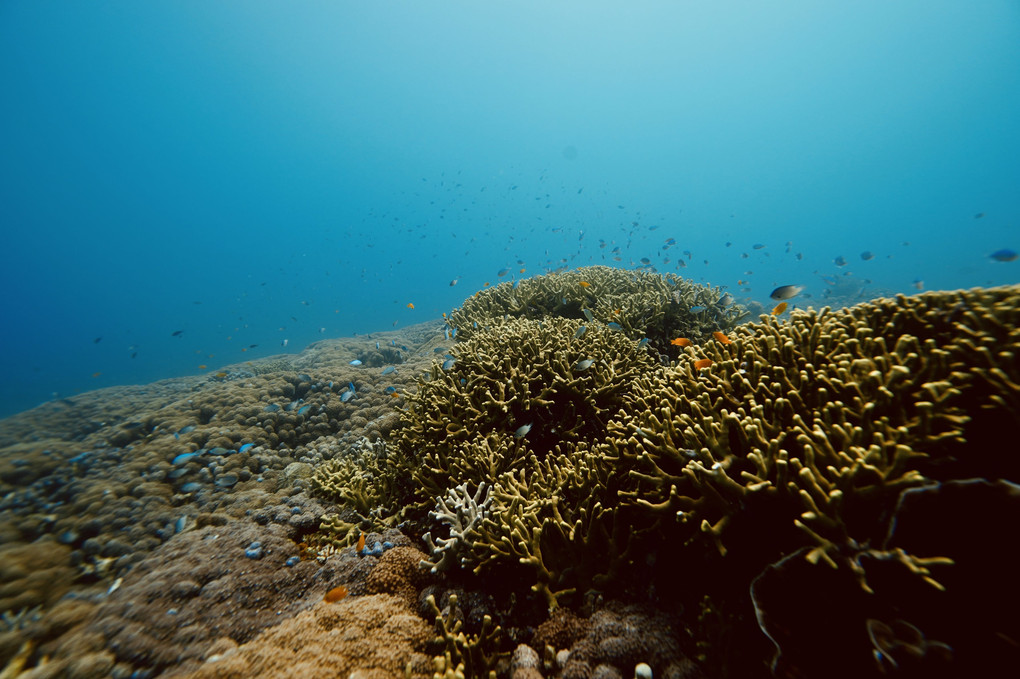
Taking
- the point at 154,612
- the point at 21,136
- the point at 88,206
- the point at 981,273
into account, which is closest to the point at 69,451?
the point at 154,612

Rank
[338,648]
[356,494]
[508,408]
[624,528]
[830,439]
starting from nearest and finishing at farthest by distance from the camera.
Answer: [830,439] < [338,648] < [624,528] < [508,408] < [356,494]

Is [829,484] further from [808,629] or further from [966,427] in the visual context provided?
[966,427]

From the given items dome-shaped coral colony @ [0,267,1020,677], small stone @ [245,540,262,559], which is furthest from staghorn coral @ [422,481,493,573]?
small stone @ [245,540,262,559]

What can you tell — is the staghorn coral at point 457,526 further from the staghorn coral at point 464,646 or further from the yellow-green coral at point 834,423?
the yellow-green coral at point 834,423

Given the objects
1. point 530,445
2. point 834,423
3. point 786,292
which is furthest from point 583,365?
point 786,292

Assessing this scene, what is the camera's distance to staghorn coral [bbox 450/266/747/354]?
21.2ft

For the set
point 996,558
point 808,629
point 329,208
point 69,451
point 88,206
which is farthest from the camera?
point 329,208

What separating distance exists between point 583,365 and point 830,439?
7.78ft

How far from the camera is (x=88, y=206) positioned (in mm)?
134375

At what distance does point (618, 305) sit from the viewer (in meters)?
7.12

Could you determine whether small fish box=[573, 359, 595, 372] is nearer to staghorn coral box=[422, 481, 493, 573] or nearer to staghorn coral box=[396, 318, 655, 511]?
staghorn coral box=[396, 318, 655, 511]

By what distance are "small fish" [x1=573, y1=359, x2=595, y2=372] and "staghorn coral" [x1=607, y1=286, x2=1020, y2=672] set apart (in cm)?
124

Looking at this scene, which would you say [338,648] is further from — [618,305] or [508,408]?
[618,305]

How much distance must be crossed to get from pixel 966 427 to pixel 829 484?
2.82 ft
